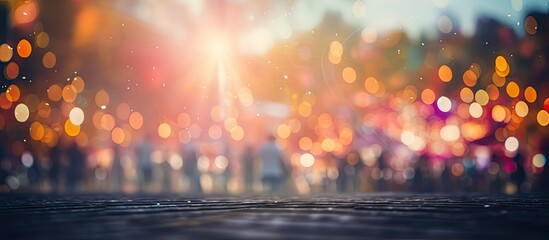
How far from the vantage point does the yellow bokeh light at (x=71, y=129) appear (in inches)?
1822

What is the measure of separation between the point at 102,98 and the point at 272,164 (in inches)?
726

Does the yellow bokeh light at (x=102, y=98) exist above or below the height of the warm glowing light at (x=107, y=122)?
below

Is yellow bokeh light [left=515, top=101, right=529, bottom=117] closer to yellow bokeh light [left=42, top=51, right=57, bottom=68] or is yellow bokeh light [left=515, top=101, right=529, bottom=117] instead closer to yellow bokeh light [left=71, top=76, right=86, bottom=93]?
yellow bokeh light [left=71, top=76, right=86, bottom=93]

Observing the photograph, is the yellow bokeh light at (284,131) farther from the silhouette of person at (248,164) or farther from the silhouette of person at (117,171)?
the silhouette of person at (248,164)

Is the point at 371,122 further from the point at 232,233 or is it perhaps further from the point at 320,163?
the point at 232,233

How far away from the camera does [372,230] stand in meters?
4.18

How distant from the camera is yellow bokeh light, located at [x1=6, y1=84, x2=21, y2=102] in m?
36.6

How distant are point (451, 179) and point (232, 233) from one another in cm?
2532

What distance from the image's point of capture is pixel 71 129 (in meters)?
47.1

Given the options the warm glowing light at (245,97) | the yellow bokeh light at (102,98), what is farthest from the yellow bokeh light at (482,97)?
the yellow bokeh light at (102,98)

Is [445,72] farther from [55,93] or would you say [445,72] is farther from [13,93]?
[13,93]

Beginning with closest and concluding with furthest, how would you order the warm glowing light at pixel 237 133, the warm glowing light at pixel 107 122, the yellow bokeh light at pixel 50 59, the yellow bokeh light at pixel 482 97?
the yellow bokeh light at pixel 50 59 → the yellow bokeh light at pixel 482 97 → the warm glowing light at pixel 237 133 → the warm glowing light at pixel 107 122

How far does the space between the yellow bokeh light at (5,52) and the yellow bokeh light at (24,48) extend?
0.35 metres

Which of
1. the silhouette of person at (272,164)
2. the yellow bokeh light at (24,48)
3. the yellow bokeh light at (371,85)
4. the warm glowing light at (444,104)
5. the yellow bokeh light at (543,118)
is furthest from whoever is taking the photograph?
the warm glowing light at (444,104)
